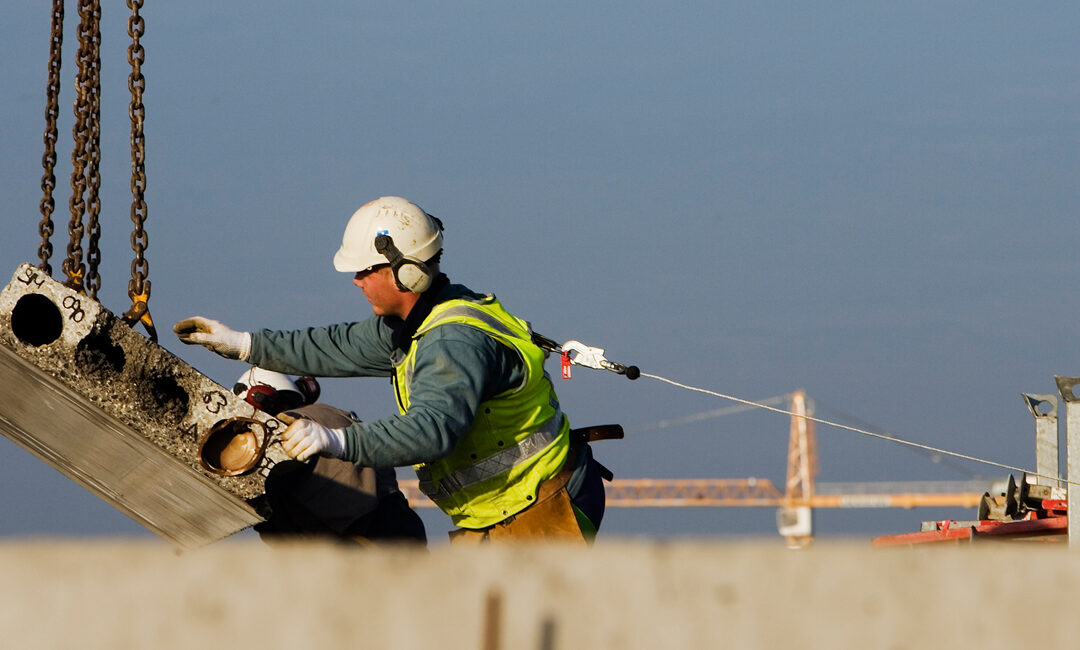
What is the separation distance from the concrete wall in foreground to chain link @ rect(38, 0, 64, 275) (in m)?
3.88

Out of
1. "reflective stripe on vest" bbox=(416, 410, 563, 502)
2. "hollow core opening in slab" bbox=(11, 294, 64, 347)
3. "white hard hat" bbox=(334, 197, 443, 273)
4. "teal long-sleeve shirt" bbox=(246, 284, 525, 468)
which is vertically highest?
"white hard hat" bbox=(334, 197, 443, 273)

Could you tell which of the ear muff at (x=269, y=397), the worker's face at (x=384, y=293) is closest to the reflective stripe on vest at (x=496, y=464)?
the worker's face at (x=384, y=293)

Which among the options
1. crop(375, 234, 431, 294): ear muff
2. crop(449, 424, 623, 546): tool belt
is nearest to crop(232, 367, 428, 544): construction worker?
crop(449, 424, 623, 546): tool belt

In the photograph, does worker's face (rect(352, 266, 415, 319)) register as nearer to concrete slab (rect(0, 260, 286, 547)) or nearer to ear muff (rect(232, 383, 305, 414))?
concrete slab (rect(0, 260, 286, 547))

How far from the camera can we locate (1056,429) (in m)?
8.75

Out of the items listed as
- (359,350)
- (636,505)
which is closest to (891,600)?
(359,350)

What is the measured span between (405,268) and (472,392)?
0.86 m

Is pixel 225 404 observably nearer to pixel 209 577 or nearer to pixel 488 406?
pixel 488 406

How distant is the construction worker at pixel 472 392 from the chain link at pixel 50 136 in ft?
4.04

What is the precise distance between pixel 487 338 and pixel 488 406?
13.2 inches

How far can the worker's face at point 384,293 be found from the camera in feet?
19.7

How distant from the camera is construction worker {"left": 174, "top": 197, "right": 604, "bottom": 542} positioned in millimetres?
5316

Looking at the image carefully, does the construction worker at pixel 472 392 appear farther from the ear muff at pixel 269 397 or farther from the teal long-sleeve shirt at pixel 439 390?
the ear muff at pixel 269 397

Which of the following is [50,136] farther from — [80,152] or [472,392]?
[472,392]
